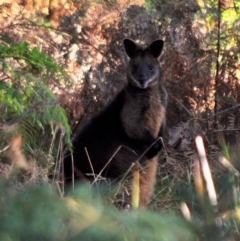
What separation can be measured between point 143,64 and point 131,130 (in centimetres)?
80

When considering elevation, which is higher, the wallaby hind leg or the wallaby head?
the wallaby head

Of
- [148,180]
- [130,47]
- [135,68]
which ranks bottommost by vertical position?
[148,180]

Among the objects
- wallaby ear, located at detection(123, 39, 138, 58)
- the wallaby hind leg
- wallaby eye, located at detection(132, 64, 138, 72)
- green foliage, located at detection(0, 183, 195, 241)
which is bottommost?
the wallaby hind leg

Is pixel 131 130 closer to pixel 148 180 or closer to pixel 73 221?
pixel 148 180

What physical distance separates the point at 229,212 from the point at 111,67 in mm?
6620

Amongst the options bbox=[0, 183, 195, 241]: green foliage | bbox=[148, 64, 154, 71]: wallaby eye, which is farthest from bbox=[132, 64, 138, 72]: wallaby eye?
bbox=[0, 183, 195, 241]: green foliage

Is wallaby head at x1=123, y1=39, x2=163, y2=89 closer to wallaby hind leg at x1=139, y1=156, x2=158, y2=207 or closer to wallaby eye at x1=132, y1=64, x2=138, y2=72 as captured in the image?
wallaby eye at x1=132, y1=64, x2=138, y2=72

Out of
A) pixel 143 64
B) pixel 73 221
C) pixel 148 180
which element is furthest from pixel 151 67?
pixel 73 221

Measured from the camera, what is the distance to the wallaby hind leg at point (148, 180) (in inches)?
244

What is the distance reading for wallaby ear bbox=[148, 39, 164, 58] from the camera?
24.1 feet

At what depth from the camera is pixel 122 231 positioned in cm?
176

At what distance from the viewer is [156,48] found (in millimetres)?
7414

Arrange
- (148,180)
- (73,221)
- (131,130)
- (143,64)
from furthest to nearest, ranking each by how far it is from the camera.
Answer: (143,64) < (131,130) < (148,180) < (73,221)

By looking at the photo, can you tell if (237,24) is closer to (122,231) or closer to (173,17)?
(173,17)
